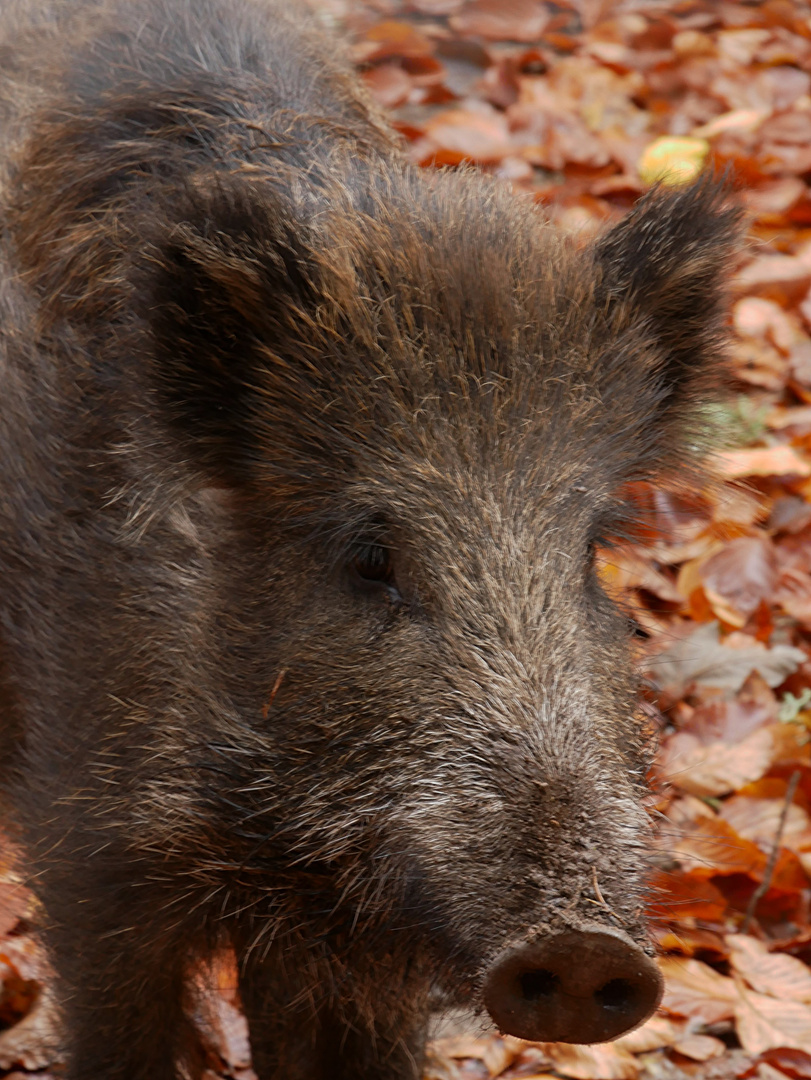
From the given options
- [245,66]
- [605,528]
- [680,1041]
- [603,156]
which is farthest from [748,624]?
[603,156]

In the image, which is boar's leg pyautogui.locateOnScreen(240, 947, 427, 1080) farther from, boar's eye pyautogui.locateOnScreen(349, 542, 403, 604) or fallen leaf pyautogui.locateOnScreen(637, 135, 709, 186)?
fallen leaf pyautogui.locateOnScreen(637, 135, 709, 186)

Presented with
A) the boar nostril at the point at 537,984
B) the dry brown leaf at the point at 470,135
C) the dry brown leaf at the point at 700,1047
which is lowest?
the dry brown leaf at the point at 700,1047

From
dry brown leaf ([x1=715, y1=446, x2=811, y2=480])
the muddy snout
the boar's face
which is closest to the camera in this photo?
the muddy snout

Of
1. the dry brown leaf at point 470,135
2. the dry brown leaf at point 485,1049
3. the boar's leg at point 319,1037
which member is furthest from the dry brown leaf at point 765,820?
the dry brown leaf at point 470,135

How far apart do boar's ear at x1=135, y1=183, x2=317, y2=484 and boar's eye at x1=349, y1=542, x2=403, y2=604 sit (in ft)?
0.99

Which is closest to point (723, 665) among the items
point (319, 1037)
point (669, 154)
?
point (319, 1037)

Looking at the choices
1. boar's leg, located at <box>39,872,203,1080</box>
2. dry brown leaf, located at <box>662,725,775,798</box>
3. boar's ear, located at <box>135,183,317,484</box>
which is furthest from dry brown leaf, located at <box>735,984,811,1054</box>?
boar's ear, located at <box>135,183,317,484</box>

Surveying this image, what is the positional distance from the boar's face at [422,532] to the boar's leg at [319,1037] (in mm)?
637

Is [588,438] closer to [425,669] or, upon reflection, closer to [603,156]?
[425,669]

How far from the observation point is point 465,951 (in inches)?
92.0

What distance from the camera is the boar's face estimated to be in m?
2.33

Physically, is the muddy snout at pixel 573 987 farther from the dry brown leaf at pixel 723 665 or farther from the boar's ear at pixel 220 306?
the dry brown leaf at pixel 723 665

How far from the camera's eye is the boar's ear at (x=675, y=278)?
115 inches

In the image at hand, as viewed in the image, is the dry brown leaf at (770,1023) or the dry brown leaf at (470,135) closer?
the dry brown leaf at (770,1023)
